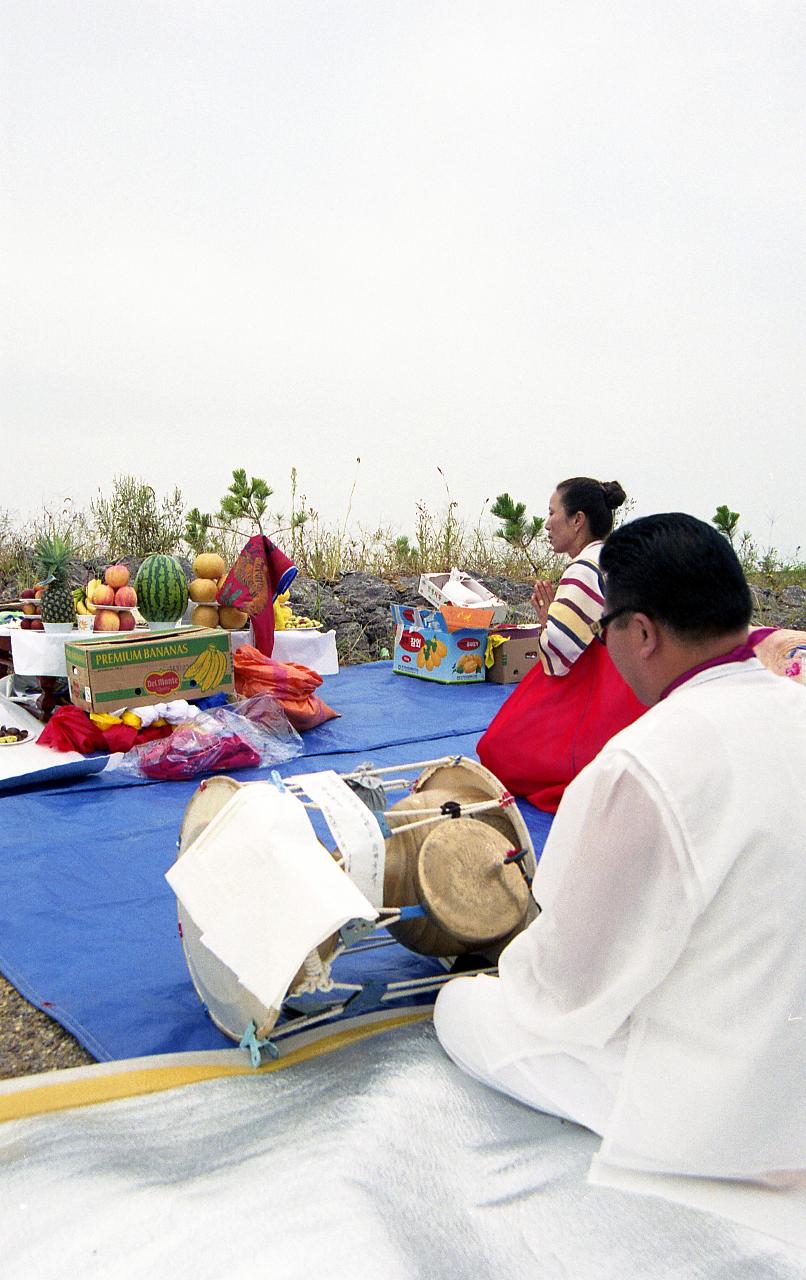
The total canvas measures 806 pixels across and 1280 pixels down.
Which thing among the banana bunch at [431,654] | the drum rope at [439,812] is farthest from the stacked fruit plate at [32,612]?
the drum rope at [439,812]

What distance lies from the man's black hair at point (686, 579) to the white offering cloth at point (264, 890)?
0.75 m

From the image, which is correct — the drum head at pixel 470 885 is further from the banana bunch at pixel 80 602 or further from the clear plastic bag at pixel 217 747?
the banana bunch at pixel 80 602

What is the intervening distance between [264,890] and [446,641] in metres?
5.07

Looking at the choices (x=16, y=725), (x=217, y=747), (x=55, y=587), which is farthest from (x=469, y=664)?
(x=16, y=725)

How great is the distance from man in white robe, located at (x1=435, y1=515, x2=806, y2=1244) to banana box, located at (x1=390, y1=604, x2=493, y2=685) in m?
5.09

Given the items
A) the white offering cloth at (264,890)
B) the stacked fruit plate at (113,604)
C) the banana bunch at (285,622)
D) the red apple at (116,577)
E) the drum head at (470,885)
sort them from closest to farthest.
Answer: the white offering cloth at (264,890) < the drum head at (470,885) < the stacked fruit plate at (113,604) < the red apple at (116,577) < the banana bunch at (285,622)

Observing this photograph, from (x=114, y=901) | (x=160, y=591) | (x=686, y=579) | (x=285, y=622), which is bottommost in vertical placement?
(x=114, y=901)

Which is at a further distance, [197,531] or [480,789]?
[197,531]

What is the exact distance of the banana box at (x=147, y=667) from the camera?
489 centimetres

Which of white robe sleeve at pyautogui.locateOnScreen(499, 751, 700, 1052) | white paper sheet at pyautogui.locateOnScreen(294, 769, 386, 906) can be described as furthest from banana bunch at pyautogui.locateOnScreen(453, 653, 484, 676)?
white robe sleeve at pyautogui.locateOnScreen(499, 751, 700, 1052)

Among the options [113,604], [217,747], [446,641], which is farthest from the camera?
[446,641]

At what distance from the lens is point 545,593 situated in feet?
14.4

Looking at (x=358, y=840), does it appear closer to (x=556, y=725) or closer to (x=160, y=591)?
(x=556, y=725)

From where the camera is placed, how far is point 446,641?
22.7 feet
